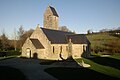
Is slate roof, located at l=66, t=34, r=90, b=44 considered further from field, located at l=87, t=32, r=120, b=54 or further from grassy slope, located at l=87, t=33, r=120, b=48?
grassy slope, located at l=87, t=33, r=120, b=48

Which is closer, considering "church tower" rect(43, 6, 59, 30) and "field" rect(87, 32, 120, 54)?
"church tower" rect(43, 6, 59, 30)

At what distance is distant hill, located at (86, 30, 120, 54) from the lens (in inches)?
2394

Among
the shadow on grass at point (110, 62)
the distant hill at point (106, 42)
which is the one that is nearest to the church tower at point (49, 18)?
the distant hill at point (106, 42)

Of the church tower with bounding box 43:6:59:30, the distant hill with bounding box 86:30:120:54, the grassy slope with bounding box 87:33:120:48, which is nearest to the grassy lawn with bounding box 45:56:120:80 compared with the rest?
the church tower with bounding box 43:6:59:30

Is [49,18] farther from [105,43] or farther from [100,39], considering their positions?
[100,39]

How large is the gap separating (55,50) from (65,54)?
3.96 m

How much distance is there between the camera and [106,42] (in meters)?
71.7

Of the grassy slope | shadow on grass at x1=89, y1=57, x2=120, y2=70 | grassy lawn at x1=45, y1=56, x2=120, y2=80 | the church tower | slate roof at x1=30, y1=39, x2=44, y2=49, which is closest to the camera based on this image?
grassy lawn at x1=45, y1=56, x2=120, y2=80

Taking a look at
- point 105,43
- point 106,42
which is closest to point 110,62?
point 105,43

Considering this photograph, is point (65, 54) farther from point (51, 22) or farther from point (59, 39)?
point (51, 22)

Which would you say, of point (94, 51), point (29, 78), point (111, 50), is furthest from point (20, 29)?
point (29, 78)

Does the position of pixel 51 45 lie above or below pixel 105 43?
below

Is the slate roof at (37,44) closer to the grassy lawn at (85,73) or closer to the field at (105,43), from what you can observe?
the grassy lawn at (85,73)

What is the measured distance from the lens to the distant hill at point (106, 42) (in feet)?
200
